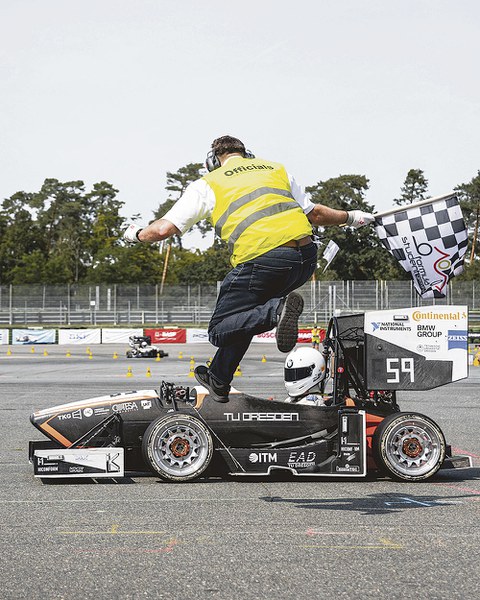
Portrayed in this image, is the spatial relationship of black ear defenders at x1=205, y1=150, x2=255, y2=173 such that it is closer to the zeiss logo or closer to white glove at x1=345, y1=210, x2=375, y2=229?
white glove at x1=345, y1=210, x2=375, y2=229

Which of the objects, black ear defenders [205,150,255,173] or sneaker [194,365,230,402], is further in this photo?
sneaker [194,365,230,402]

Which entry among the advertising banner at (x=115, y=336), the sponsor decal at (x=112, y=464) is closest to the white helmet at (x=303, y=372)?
the sponsor decal at (x=112, y=464)

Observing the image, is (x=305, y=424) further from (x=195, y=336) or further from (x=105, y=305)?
(x=105, y=305)

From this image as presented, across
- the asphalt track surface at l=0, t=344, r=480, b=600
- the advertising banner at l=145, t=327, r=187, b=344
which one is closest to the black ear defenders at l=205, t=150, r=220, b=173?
the asphalt track surface at l=0, t=344, r=480, b=600

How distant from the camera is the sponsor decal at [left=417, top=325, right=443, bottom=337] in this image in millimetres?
6863

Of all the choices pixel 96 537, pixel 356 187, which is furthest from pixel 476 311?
pixel 96 537

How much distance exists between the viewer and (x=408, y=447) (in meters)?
6.78

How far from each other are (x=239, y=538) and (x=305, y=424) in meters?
2.56

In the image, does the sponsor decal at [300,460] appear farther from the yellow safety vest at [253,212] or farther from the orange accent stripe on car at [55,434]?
the yellow safety vest at [253,212]

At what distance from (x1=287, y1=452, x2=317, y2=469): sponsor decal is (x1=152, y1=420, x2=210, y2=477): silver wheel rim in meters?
0.65

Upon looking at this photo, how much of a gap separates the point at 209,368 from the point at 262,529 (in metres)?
1.73

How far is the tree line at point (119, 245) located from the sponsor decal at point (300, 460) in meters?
54.6

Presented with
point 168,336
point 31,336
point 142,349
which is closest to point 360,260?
point 168,336

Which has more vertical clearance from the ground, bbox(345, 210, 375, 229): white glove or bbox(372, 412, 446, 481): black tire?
bbox(345, 210, 375, 229): white glove
